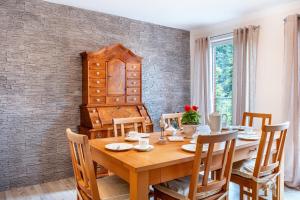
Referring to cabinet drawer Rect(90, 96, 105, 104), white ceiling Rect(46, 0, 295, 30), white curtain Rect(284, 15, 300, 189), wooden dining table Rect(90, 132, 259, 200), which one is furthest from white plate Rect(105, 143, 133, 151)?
white curtain Rect(284, 15, 300, 189)

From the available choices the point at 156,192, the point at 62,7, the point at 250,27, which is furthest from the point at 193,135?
the point at 62,7

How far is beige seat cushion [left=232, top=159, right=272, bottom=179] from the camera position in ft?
7.01

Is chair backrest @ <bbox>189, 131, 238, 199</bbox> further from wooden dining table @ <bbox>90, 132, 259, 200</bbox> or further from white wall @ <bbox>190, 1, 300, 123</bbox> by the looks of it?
white wall @ <bbox>190, 1, 300, 123</bbox>

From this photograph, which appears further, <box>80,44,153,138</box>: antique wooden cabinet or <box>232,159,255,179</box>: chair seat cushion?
<box>80,44,153,138</box>: antique wooden cabinet

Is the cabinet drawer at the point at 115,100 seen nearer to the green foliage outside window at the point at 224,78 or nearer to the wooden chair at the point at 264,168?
the green foliage outside window at the point at 224,78

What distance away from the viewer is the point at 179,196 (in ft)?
5.70

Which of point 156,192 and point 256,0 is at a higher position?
point 256,0

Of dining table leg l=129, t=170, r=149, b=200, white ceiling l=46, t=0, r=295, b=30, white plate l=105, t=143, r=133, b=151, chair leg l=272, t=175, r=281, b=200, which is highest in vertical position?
white ceiling l=46, t=0, r=295, b=30

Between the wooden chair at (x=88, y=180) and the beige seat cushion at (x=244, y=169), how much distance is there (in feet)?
3.27

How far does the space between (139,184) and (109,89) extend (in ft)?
7.29

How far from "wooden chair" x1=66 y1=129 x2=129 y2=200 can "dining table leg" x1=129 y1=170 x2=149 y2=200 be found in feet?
0.89

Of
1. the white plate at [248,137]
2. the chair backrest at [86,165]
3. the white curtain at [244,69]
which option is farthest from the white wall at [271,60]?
the chair backrest at [86,165]

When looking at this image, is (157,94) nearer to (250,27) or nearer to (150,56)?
(150,56)

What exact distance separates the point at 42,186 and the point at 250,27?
143 inches
